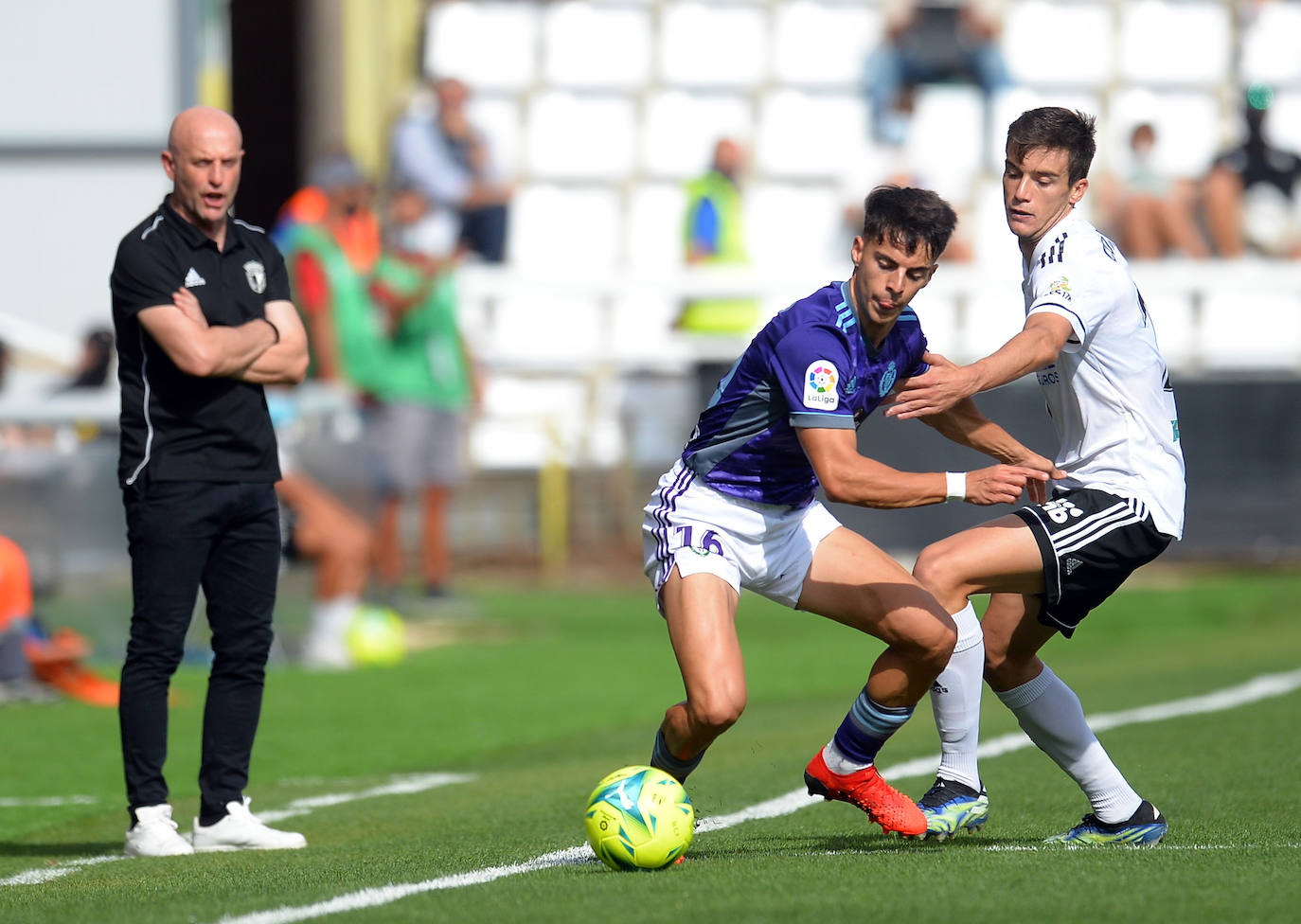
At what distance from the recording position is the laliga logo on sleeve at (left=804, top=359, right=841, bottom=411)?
5871mm

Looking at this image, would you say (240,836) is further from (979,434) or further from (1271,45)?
(1271,45)

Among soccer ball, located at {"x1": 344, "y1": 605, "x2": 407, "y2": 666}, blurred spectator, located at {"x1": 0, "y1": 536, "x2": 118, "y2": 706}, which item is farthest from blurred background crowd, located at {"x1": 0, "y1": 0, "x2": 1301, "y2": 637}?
blurred spectator, located at {"x1": 0, "y1": 536, "x2": 118, "y2": 706}

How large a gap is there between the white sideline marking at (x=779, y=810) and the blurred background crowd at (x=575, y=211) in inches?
211

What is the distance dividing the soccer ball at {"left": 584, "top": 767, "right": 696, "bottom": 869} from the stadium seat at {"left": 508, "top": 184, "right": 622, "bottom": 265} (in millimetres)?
15850

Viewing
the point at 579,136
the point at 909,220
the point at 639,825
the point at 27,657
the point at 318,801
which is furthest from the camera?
the point at 579,136

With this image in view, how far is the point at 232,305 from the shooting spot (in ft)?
22.8

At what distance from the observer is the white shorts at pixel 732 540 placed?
6.21 meters

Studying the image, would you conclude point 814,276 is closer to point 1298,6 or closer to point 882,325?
point 1298,6

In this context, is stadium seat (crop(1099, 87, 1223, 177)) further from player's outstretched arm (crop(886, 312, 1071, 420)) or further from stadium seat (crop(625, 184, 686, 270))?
player's outstretched arm (crop(886, 312, 1071, 420))

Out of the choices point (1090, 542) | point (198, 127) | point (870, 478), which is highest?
point (198, 127)

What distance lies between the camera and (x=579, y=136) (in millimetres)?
22062

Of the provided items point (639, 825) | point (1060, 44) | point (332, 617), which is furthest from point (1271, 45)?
point (639, 825)

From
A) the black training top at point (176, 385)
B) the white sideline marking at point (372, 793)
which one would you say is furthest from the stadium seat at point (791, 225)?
the black training top at point (176, 385)

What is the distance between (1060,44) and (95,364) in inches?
545
